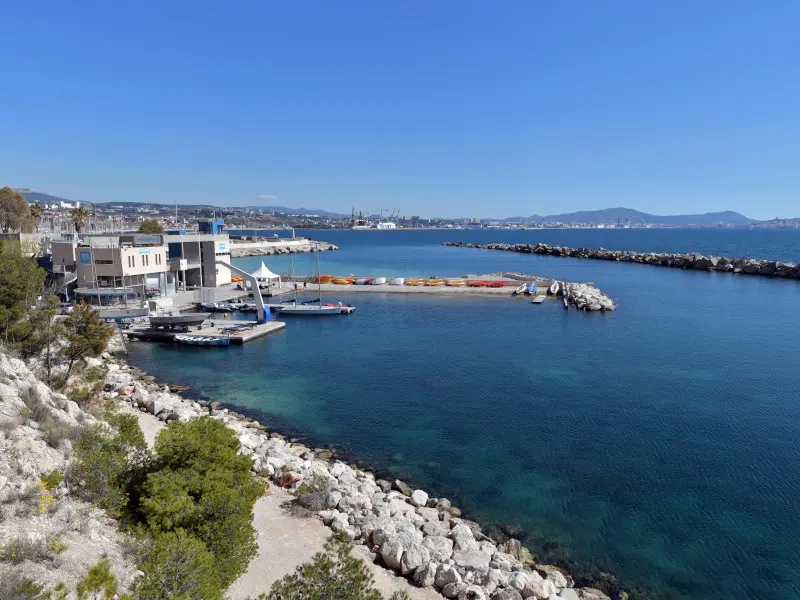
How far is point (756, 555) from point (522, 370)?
19.4m

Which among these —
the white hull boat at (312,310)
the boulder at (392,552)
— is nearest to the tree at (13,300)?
the boulder at (392,552)

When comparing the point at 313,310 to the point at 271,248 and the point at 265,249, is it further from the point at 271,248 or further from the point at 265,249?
the point at 271,248

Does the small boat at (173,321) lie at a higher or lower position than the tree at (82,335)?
lower

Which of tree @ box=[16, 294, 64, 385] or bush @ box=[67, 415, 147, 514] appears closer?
bush @ box=[67, 415, 147, 514]

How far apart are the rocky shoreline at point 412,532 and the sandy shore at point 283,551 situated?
350 mm

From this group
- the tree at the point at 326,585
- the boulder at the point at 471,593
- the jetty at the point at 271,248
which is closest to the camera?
the tree at the point at 326,585

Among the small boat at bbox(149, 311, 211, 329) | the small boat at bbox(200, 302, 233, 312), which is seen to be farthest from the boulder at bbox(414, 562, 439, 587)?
the small boat at bbox(200, 302, 233, 312)

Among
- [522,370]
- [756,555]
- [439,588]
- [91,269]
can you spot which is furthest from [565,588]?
[91,269]

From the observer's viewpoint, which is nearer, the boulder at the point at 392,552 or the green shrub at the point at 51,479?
the green shrub at the point at 51,479

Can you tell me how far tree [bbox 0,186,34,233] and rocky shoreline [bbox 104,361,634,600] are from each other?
5951 cm

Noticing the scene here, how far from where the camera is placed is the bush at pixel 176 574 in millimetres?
8250

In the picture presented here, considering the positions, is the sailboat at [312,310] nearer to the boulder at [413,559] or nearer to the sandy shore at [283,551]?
the sandy shore at [283,551]

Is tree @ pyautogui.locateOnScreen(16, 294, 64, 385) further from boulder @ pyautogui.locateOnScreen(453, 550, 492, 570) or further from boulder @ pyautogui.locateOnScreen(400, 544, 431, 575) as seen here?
boulder @ pyautogui.locateOnScreen(453, 550, 492, 570)

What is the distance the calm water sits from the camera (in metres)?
17.2
